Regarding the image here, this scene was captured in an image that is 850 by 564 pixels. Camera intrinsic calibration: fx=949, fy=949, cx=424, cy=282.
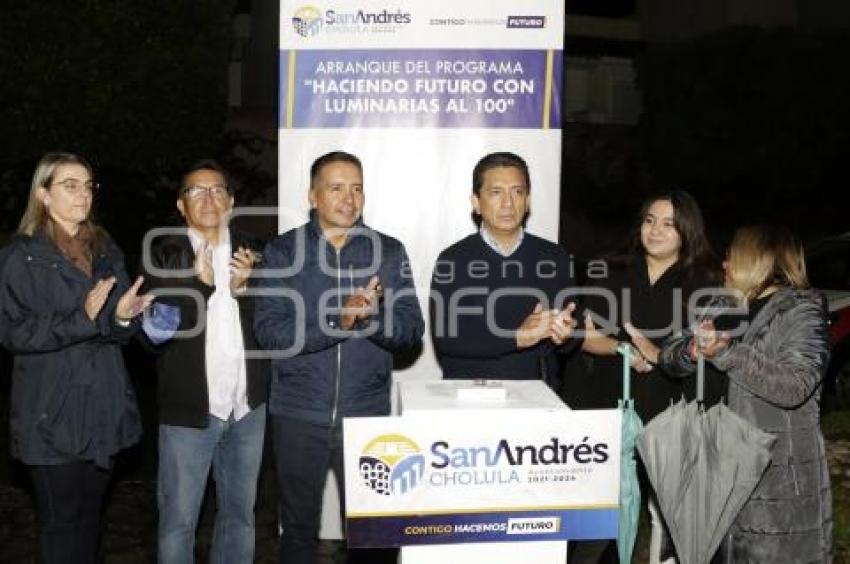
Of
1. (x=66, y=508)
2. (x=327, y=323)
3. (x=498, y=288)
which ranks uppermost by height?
(x=498, y=288)

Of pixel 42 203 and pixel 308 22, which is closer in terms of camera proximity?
pixel 42 203

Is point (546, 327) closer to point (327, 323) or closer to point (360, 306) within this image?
point (360, 306)

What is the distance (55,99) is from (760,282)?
652 cm

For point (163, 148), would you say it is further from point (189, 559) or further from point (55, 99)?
point (189, 559)

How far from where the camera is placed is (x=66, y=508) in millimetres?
3471

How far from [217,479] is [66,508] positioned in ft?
2.05

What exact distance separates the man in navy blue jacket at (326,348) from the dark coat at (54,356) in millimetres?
593

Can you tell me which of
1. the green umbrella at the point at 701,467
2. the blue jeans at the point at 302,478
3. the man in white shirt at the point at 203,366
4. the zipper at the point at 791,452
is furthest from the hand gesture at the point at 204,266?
the zipper at the point at 791,452

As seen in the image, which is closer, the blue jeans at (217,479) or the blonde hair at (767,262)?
the blonde hair at (767,262)

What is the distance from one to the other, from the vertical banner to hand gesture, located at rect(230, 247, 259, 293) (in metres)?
0.98

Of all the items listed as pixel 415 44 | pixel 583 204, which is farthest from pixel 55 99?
pixel 583 204

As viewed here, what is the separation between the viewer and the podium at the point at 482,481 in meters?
2.75

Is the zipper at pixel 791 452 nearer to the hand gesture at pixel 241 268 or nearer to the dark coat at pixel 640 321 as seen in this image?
the dark coat at pixel 640 321

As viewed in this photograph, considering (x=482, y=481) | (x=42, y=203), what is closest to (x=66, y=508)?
(x=42, y=203)
